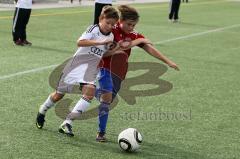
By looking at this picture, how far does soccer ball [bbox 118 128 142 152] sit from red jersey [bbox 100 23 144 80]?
2.61ft

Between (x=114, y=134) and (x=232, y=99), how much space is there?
2.85 metres

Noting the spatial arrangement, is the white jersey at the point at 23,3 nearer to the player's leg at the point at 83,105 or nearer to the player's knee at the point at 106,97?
the player's leg at the point at 83,105

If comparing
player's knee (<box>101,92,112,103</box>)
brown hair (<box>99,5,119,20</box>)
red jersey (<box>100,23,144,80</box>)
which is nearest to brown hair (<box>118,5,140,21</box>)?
brown hair (<box>99,5,119,20</box>)

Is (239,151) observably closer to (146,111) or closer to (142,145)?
(142,145)

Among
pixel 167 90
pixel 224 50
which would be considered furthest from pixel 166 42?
pixel 167 90

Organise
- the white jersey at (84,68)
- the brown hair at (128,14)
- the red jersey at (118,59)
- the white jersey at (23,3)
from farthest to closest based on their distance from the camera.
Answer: the white jersey at (23,3) < the white jersey at (84,68) < the red jersey at (118,59) < the brown hair at (128,14)

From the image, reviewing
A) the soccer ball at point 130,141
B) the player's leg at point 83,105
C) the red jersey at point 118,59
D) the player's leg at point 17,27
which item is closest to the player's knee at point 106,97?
the player's leg at point 83,105

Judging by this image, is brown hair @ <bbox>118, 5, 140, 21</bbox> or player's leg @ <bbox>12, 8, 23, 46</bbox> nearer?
brown hair @ <bbox>118, 5, 140, 21</bbox>

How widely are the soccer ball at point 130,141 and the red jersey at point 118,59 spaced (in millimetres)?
795

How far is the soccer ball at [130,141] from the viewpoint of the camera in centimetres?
534

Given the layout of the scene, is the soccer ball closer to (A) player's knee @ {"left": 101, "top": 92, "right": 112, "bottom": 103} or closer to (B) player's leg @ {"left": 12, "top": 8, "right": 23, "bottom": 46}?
(A) player's knee @ {"left": 101, "top": 92, "right": 112, "bottom": 103}

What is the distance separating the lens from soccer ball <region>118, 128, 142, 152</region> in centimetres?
534

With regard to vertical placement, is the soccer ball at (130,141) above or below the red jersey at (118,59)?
below

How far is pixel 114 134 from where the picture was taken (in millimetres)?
6031
